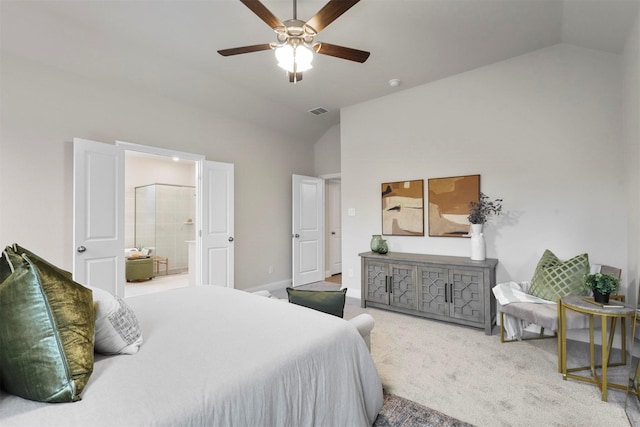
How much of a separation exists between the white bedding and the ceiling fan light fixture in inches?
68.7

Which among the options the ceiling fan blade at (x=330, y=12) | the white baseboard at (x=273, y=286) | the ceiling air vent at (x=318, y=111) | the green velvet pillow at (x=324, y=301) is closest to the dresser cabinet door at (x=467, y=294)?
the green velvet pillow at (x=324, y=301)

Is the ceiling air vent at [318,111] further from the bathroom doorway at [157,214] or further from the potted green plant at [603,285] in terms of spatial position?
the potted green plant at [603,285]

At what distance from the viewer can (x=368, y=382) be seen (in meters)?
1.63

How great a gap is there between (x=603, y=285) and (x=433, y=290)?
1.57 meters

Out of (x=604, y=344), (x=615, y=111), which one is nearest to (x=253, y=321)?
(x=604, y=344)

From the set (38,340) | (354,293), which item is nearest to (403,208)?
(354,293)

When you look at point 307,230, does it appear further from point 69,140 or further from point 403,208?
point 69,140

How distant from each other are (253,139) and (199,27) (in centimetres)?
222

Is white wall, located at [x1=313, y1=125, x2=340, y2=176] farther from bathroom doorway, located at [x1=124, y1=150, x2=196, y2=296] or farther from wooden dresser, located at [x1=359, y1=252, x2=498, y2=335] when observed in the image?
bathroom doorway, located at [x1=124, y1=150, x2=196, y2=296]

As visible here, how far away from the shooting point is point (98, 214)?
126 inches

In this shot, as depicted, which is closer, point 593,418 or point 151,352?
point 151,352

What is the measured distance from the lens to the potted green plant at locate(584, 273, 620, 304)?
2.12 meters

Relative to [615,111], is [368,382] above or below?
below

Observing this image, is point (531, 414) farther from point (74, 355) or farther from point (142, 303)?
point (142, 303)
